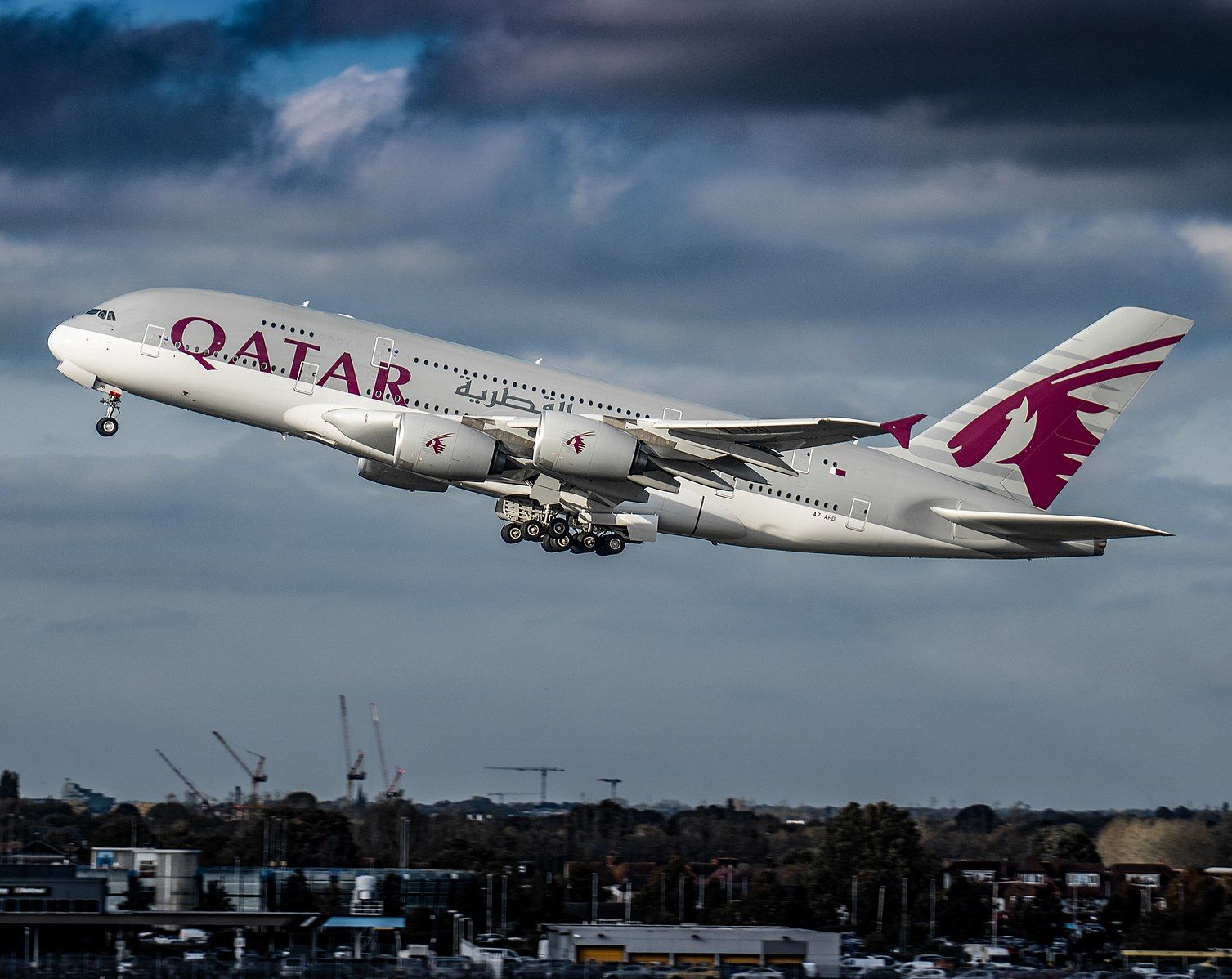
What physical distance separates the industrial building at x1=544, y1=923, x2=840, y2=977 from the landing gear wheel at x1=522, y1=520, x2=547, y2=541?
41.5 feet

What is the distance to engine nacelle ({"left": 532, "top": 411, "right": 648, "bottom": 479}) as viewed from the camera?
52469mm

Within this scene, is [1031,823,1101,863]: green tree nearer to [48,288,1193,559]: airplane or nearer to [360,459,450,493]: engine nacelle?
[48,288,1193,559]: airplane

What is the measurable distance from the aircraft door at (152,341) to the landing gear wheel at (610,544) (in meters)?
14.8

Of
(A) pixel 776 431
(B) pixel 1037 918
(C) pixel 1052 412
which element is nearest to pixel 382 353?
(A) pixel 776 431

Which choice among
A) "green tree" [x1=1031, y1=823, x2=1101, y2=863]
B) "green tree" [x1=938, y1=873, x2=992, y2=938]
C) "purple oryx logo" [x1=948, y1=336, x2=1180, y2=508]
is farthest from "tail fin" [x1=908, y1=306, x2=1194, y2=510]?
"green tree" [x1=1031, y1=823, x2=1101, y2=863]

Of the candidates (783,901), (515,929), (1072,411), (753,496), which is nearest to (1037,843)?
(783,901)

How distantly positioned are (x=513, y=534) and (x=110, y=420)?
43.0 feet

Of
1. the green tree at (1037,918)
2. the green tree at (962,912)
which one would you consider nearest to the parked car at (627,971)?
the green tree at (1037,918)

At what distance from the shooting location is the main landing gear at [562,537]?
57312mm

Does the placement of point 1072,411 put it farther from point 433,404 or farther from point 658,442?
point 433,404

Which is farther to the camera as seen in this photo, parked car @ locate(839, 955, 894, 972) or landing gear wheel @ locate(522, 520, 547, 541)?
parked car @ locate(839, 955, 894, 972)

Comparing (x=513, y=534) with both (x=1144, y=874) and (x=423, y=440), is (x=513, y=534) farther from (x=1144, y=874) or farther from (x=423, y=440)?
(x=1144, y=874)

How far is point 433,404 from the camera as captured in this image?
54000 millimetres

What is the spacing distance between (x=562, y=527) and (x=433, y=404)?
6219 millimetres
